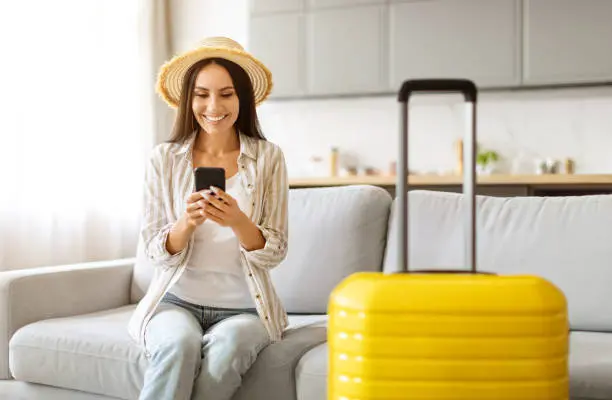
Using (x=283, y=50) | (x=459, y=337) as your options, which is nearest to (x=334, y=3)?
(x=283, y=50)

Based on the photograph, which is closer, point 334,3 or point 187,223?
point 187,223

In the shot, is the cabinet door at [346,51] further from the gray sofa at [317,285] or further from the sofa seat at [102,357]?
the sofa seat at [102,357]

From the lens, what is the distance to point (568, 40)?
4.09 metres

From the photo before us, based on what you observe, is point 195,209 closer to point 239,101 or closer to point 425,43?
point 239,101

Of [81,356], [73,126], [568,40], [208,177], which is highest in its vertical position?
[568,40]

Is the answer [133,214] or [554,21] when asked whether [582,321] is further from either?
[133,214]

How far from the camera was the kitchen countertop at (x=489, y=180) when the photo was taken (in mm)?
3738

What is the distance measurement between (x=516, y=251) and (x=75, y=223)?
244 cm

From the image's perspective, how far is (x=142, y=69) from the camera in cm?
437

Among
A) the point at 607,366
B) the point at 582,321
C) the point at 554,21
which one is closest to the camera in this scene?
the point at 607,366

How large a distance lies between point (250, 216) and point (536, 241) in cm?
77

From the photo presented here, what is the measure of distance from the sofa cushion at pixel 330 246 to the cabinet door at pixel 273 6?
8.10 feet

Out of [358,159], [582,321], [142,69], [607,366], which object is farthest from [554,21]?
[607,366]

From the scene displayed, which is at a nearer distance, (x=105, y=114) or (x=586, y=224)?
(x=586, y=224)
